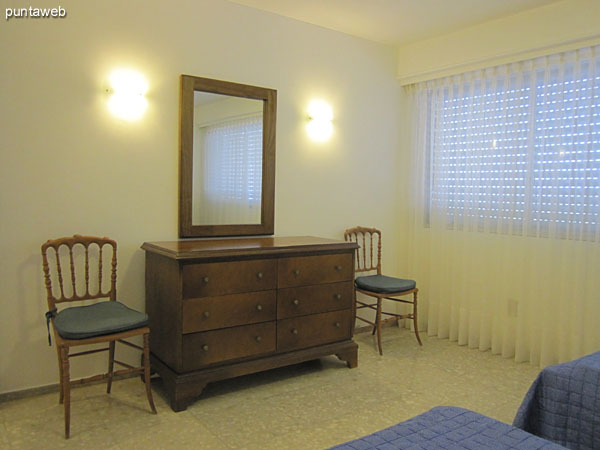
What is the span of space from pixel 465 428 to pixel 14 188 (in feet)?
8.39

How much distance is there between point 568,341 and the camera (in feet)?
11.2

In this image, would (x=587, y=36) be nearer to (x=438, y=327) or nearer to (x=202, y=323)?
(x=438, y=327)

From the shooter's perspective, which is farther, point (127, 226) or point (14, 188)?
point (127, 226)

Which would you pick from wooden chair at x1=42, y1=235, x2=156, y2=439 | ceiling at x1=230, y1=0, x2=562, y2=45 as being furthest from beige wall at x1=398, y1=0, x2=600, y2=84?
wooden chair at x1=42, y1=235, x2=156, y2=439

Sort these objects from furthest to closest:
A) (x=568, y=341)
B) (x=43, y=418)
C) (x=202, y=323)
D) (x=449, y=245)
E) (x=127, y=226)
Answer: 1. (x=449, y=245)
2. (x=568, y=341)
3. (x=127, y=226)
4. (x=202, y=323)
5. (x=43, y=418)

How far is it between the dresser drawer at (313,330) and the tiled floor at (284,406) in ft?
0.77

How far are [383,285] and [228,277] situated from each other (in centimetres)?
137

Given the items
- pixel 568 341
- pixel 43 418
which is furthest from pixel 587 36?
pixel 43 418

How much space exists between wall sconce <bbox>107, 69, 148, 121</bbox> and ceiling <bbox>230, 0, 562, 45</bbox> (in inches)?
35.8

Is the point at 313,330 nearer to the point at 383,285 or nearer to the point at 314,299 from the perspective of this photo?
the point at 314,299

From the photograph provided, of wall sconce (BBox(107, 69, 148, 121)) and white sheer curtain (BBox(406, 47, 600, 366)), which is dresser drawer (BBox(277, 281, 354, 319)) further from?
wall sconce (BBox(107, 69, 148, 121))

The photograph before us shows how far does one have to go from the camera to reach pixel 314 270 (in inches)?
129

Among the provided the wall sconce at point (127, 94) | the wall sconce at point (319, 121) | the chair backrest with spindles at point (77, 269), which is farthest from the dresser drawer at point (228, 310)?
the wall sconce at point (319, 121)

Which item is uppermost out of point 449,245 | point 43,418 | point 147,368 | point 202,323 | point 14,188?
point 14,188
